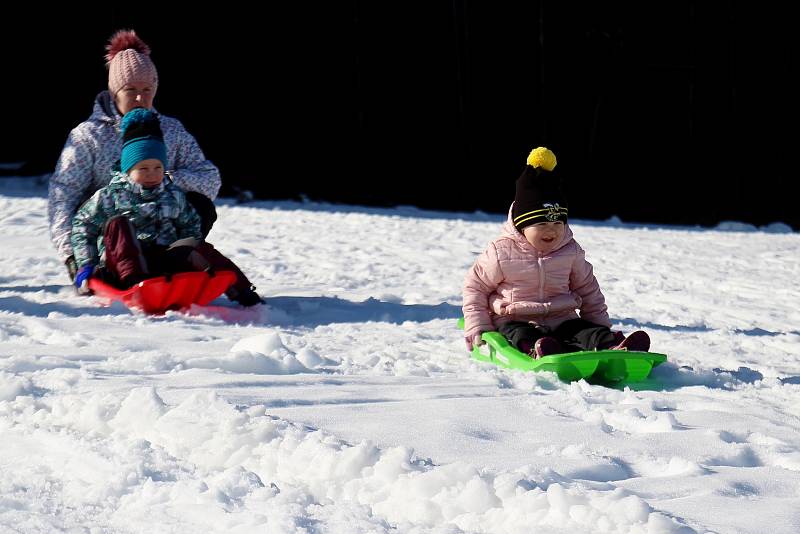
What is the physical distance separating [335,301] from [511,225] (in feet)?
4.79

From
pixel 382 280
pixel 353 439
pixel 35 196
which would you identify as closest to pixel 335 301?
pixel 382 280

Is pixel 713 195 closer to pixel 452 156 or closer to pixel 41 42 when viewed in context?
pixel 452 156

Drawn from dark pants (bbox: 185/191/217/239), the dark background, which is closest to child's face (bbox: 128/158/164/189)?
dark pants (bbox: 185/191/217/239)

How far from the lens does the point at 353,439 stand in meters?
2.72

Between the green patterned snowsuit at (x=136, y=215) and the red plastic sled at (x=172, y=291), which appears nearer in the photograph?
the red plastic sled at (x=172, y=291)

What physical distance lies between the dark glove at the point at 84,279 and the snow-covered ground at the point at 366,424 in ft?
0.35

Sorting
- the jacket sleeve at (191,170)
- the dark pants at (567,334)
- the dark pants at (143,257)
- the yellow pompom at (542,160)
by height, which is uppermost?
the yellow pompom at (542,160)

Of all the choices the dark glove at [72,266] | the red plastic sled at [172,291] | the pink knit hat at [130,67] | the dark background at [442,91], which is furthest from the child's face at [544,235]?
the dark background at [442,91]

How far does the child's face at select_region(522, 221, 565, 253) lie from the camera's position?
4.21 metres

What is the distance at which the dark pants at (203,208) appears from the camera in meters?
5.29

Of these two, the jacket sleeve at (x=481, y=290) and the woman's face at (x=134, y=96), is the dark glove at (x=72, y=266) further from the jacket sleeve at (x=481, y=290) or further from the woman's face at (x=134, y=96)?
the jacket sleeve at (x=481, y=290)

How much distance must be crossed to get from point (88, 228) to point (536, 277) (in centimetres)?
211

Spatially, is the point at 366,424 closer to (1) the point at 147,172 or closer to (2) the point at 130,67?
(1) the point at 147,172

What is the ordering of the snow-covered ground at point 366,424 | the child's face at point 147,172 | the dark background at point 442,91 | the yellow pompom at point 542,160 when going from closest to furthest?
the snow-covered ground at point 366,424
the yellow pompom at point 542,160
the child's face at point 147,172
the dark background at point 442,91
